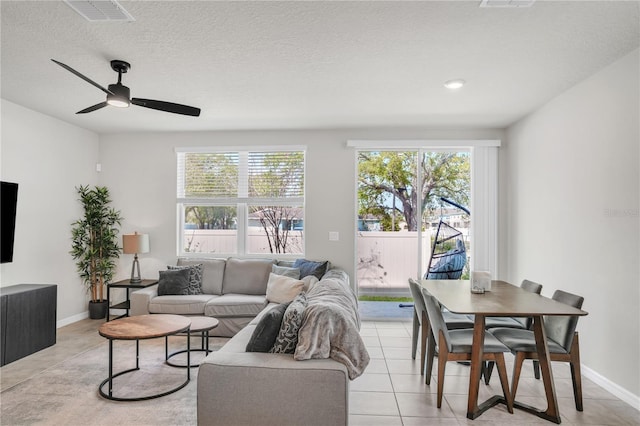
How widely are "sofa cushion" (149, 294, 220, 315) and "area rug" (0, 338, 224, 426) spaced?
73 centimetres

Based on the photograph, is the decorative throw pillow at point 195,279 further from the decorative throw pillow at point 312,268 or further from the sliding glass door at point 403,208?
the sliding glass door at point 403,208

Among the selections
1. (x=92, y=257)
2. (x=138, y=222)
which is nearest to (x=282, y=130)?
(x=138, y=222)

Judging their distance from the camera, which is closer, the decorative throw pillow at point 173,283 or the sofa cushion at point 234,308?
the sofa cushion at point 234,308

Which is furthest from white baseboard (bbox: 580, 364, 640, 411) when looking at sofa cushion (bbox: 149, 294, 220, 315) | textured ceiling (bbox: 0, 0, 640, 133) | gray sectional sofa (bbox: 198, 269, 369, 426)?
sofa cushion (bbox: 149, 294, 220, 315)

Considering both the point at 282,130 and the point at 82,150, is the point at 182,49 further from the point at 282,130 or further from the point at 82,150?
the point at 82,150

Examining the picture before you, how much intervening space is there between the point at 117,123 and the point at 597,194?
17.5 feet

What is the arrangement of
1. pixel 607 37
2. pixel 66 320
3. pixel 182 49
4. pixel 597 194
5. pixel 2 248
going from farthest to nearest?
pixel 66 320 → pixel 2 248 → pixel 597 194 → pixel 182 49 → pixel 607 37

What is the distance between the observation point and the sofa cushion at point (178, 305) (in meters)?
4.56

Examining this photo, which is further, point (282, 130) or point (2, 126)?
point (282, 130)

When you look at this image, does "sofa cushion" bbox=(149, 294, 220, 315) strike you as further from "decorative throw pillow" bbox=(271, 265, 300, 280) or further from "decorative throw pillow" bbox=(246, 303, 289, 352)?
"decorative throw pillow" bbox=(246, 303, 289, 352)

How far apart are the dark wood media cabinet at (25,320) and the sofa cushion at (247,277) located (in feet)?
6.09

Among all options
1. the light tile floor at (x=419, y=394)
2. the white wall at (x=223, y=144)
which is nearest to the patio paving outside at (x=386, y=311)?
the white wall at (x=223, y=144)

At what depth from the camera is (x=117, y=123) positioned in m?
5.08

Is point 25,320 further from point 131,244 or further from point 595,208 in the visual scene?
point 595,208
